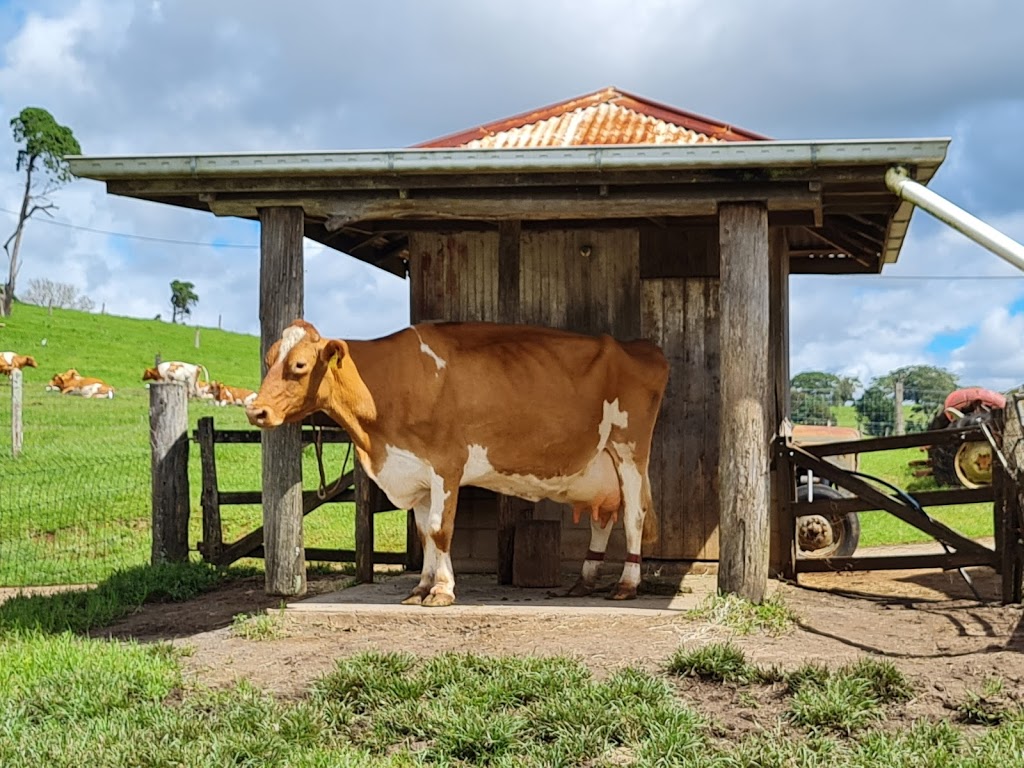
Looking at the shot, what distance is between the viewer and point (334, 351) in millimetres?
8688

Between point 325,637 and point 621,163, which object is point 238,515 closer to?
point 325,637

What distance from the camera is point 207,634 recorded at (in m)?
8.39

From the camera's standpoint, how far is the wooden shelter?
8648 mm

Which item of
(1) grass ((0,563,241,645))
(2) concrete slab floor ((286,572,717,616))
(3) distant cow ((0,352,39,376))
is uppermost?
(3) distant cow ((0,352,39,376))

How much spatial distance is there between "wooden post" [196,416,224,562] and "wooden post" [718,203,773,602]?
5.37 meters

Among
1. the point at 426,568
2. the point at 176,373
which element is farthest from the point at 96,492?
the point at 176,373

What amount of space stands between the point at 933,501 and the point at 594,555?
3053 mm

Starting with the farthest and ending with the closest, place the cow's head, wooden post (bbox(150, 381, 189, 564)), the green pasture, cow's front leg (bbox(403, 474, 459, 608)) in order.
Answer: the green pasture → wooden post (bbox(150, 381, 189, 564)) → cow's front leg (bbox(403, 474, 459, 608)) → the cow's head

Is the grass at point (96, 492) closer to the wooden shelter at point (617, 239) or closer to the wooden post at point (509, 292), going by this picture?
the wooden post at point (509, 292)

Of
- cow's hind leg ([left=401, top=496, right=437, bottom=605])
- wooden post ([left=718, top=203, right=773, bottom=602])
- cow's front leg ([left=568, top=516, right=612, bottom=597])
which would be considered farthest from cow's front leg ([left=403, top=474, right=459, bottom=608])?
wooden post ([left=718, top=203, right=773, bottom=602])

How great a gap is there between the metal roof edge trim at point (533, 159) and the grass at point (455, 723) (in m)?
3.61

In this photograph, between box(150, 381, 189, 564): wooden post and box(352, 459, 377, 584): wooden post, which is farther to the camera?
box(150, 381, 189, 564): wooden post

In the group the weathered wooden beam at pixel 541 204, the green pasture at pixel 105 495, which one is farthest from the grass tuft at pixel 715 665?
the green pasture at pixel 105 495

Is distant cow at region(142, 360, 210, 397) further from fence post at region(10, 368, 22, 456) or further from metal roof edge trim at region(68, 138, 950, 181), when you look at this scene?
metal roof edge trim at region(68, 138, 950, 181)
